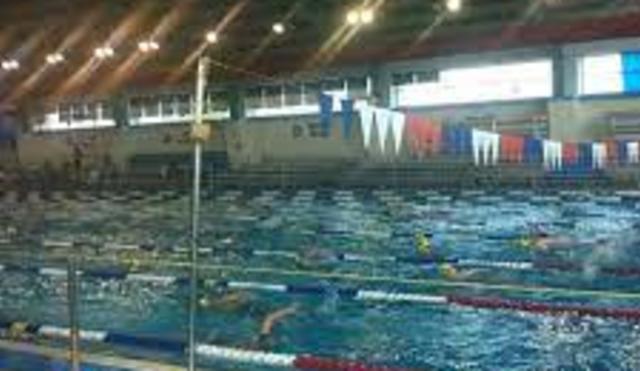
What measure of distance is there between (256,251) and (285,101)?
18602 mm

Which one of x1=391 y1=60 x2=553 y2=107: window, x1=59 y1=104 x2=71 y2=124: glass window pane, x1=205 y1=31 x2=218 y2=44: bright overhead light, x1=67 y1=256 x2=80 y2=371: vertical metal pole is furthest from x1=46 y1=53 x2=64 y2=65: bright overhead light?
x1=67 y1=256 x2=80 y2=371: vertical metal pole

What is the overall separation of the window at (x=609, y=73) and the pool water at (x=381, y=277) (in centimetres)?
477

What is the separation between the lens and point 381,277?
381cm

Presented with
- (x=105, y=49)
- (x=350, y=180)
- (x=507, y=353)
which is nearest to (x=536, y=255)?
(x=507, y=353)

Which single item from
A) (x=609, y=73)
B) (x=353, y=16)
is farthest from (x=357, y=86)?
(x=609, y=73)

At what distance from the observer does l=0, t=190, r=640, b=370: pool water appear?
21.8ft

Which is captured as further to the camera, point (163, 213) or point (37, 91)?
point (37, 91)

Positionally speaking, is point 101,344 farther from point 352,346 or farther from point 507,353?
point 507,353

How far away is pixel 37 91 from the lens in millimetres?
32500

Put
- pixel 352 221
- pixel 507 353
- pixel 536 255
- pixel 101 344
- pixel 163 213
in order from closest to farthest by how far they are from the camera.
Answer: pixel 101 344
pixel 507 353
pixel 536 255
pixel 352 221
pixel 163 213

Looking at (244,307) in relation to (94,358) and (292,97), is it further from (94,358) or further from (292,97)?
(292,97)

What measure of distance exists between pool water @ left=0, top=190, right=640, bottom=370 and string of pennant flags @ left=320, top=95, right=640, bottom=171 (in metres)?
1.11

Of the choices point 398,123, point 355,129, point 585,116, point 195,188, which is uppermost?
point 585,116

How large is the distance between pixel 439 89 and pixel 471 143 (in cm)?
1144
